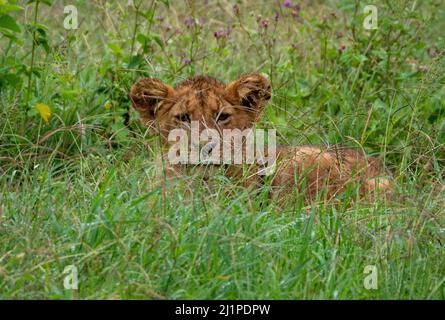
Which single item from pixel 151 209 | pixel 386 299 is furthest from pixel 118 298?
pixel 386 299

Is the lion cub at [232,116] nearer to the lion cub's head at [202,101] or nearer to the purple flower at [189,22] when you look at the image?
the lion cub's head at [202,101]

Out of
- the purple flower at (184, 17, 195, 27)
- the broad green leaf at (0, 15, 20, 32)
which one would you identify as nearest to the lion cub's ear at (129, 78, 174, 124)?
the broad green leaf at (0, 15, 20, 32)

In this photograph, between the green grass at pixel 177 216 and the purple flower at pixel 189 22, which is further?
the purple flower at pixel 189 22

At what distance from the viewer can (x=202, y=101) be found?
6.68 m

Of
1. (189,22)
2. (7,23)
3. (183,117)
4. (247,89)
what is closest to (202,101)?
(183,117)

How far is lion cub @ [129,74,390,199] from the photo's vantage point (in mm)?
6410

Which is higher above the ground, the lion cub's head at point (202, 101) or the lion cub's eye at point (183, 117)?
the lion cub's head at point (202, 101)

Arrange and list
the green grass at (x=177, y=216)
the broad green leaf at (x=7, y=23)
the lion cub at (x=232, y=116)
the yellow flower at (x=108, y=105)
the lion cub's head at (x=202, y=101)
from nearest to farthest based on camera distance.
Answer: the green grass at (x=177, y=216) → the lion cub at (x=232, y=116) → the broad green leaf at (x=7, y=23) → the lion cub's head at (x=202, y=101) → the yellow flower at (x=108, y=105)

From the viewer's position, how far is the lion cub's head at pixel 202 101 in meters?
6.67

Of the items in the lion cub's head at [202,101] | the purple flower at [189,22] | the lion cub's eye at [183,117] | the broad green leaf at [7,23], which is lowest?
the lion cub's eye at [183,117]

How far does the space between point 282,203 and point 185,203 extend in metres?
0.85

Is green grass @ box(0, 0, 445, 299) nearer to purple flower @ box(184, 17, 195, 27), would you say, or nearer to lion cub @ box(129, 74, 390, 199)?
lion cub @ box(129, 74, 390, 199)

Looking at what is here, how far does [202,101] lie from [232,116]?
0.80 feet

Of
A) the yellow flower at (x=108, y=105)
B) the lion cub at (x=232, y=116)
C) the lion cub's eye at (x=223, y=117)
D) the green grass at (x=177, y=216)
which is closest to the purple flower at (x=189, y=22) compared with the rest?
the green grass at (x=177, y=216)
